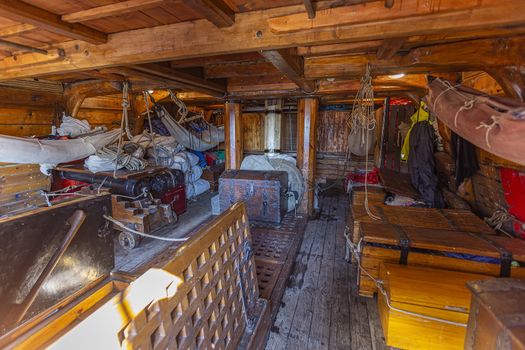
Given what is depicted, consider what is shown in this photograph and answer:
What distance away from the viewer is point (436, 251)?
6.12 feet

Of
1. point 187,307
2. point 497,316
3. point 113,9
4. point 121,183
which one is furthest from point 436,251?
point 121,183

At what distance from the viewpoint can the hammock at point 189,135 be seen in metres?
4.97

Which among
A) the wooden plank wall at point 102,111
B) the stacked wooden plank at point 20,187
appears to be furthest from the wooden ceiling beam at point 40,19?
the wooden plank wall at point 102,111

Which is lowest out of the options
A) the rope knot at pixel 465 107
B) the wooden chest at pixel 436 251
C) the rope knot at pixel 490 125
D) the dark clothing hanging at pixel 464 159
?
the wooden chest at pixel 436 251

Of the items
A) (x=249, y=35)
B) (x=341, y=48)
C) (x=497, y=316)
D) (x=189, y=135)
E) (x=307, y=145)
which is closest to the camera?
(x=497, y=316)

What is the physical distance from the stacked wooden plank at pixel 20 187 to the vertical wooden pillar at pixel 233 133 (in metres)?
3.04

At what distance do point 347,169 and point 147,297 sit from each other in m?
5.67

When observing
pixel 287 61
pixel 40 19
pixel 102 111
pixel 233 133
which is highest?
pixel 40 19

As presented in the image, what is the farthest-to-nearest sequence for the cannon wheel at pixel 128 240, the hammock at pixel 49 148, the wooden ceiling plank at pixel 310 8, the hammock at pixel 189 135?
the hammock at pixel 189 135 < the cannon wheel at pixel 128 240 < the hammock at pixel 49 148 < the wooden ceiling plank at pixel 310 8

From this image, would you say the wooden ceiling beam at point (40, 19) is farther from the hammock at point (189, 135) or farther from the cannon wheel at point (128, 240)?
the hammock at point (189, 135)

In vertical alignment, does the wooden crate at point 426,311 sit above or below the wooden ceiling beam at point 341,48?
below

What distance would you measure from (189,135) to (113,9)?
400cm

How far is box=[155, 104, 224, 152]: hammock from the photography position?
4.97 metres

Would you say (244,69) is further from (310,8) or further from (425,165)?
(425,165)
